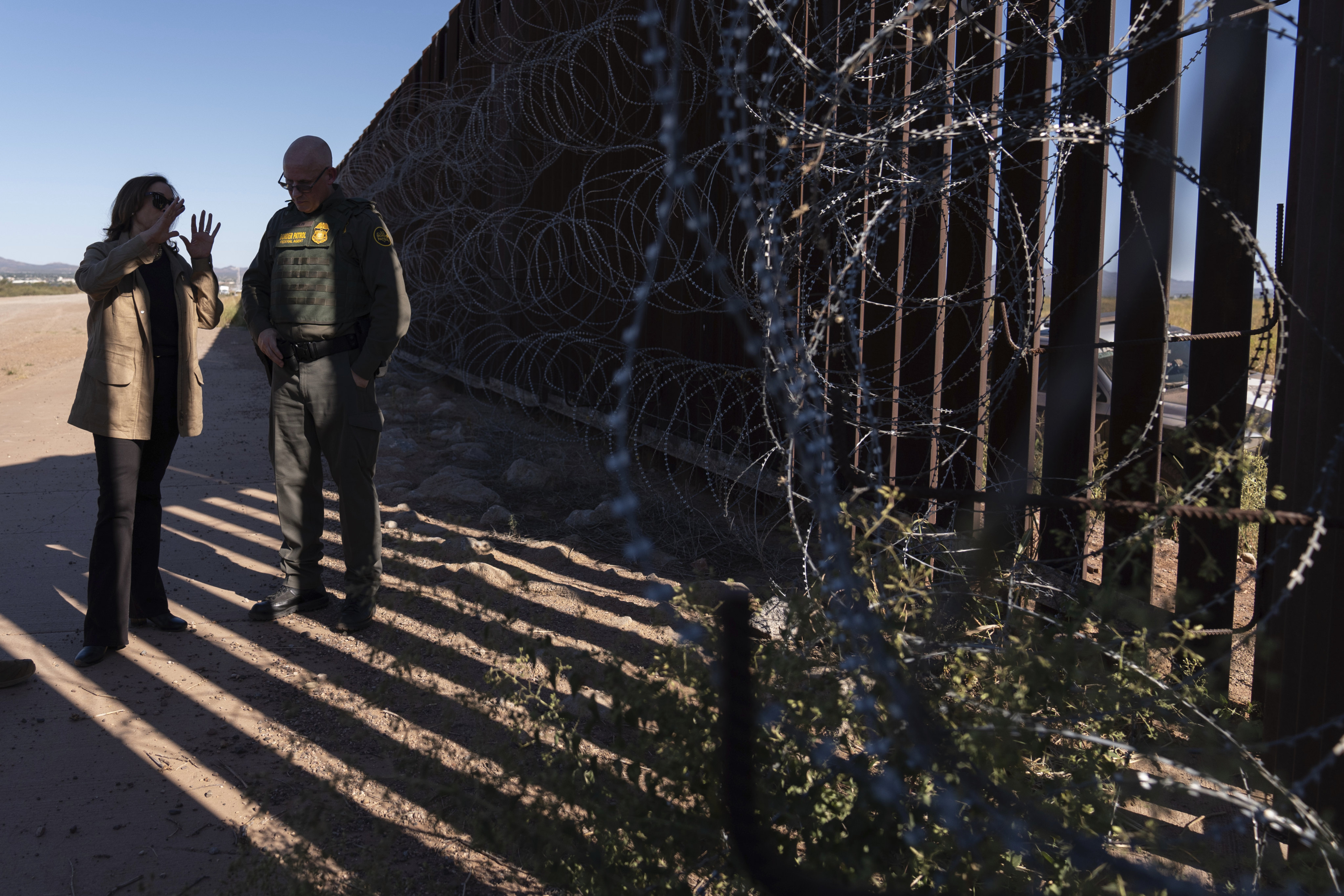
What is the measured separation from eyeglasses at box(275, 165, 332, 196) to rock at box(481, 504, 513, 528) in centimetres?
207

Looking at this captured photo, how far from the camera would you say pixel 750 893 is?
1749mm

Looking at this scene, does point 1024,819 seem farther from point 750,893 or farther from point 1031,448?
point 1031,448

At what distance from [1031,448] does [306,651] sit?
282cm

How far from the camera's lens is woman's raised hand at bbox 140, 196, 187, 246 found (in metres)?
3.42

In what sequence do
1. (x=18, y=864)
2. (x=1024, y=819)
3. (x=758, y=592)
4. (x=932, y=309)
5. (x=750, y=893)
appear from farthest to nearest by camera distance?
1. (x=758, y=592)
2. (x=932, y=309)
3. (x=18, y=864)
4. (x=750, y=893)
5. (x=1024, y=819)

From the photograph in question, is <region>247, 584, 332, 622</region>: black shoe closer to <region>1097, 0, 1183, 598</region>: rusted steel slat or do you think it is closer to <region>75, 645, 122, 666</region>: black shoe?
<region>75, 645, 122, 666</region>: black shoe

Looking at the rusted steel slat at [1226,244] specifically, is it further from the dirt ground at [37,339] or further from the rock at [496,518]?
the dirt ground at [37,339]

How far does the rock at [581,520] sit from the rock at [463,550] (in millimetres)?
533

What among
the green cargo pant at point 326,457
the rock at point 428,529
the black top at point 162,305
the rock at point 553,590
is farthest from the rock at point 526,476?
the black top at point 162,305

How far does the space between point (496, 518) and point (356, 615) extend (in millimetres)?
1509

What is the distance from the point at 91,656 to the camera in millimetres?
3418

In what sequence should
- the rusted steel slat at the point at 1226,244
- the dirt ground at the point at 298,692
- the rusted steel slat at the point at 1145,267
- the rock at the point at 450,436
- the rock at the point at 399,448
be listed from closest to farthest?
1. the dirt ground at the point at 298,692
2. the rusted steel slat at the point at 1226,244
3. the rusted steel slat at the point at 1145,267
4. the rock at the point at 399,448
5. the rock at the point at 450,436

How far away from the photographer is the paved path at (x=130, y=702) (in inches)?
93.1

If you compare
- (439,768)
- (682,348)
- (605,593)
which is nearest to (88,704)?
(439,768)
